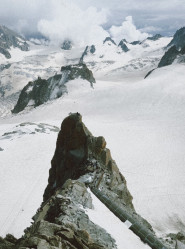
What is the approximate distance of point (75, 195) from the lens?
1140 centimetres

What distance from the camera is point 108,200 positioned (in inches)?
485

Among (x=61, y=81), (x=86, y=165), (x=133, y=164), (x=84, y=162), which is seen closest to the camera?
(x=86, y=165)

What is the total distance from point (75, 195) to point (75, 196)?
0.07m

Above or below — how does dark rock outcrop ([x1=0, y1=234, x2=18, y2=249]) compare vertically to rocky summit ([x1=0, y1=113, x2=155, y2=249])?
below

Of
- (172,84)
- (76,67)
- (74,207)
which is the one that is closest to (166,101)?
(172,84)

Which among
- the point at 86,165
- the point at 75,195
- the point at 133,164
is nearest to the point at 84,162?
the point at 86,165

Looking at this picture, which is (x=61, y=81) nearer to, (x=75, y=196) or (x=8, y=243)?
(x=75, y=196)

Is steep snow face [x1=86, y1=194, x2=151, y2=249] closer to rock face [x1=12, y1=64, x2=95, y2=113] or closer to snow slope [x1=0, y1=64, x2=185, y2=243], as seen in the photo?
snow slope [x1=0, y1=64, x2=185, y2=243]

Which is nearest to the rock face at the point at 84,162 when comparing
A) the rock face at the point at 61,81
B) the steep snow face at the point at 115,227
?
the steep snow face at the point at 115,227

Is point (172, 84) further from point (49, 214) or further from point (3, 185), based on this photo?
point (49, 214)

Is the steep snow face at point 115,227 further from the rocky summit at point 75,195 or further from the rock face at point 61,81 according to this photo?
the rock face at point 61,81

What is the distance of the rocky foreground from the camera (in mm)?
8320

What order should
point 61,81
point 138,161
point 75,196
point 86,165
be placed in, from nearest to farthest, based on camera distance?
1. point 75,196
2. point 86,165
3. point 138,161
4. point 61,81

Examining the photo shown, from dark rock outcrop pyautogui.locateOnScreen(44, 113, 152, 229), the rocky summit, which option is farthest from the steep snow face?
dark rock outcrop pyautogui.locateOnScreen(44, 113, 152, 229)
